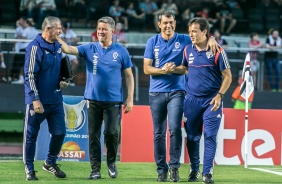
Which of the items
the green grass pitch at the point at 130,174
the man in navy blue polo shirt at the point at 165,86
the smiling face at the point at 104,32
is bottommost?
the green grass pitch at the point at 130,174

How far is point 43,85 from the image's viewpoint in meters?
12.2

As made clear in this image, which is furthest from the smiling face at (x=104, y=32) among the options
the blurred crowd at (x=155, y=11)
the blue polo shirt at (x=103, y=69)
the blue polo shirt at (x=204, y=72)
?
the blurred crowd at (x=155, y=11)

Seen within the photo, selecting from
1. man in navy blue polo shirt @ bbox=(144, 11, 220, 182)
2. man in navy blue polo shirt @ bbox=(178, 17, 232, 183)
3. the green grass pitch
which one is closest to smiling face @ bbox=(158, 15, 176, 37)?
man in navy blue polo shirt @ bbox=(144, 11, 220, 182)

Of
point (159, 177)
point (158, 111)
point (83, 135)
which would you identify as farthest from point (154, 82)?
point (83, 135)

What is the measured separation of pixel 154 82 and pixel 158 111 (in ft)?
1.33

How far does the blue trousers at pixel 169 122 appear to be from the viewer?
12.3 m

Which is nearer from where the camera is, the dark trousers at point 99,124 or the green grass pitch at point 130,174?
the green grass pitch at point 130,174

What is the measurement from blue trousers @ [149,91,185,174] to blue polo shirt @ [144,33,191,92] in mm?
98

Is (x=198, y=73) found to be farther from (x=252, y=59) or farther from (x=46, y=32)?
(x=252, y=59)

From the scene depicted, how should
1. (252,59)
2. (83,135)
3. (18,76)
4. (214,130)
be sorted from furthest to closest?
(252,59) → (18,76) → (83,135) → (214,130)

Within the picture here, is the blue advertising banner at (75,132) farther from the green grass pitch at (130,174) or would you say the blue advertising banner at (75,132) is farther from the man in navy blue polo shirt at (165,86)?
the man in navy blue polo shirt at (165,86)

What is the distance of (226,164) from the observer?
53.9 ft

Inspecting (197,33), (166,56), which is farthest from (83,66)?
(197,33)

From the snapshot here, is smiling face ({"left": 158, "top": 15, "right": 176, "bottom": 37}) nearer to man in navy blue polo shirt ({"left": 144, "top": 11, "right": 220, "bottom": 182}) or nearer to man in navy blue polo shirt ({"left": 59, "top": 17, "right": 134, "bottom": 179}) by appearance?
man in navy blue polo shirt ({"left": 144, "top": 11, "right": 220, "bottom": 182})
